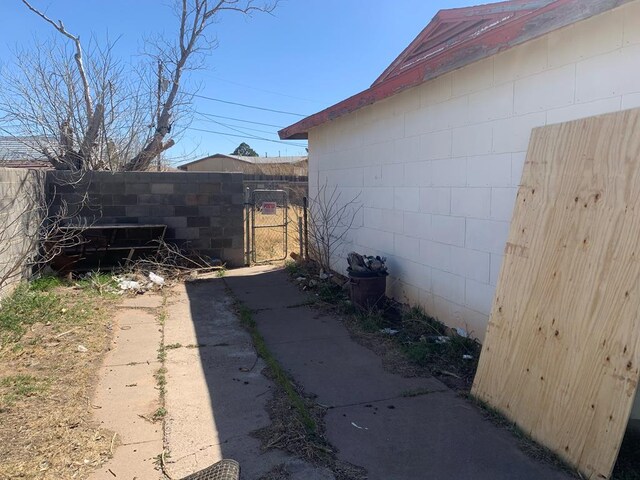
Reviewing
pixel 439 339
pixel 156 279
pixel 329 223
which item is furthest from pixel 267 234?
pixel 439 339

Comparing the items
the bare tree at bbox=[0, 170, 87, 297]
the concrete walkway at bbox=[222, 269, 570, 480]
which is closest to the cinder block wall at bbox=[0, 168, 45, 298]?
the bare tree at bbox=[0, 170, 87, 297]

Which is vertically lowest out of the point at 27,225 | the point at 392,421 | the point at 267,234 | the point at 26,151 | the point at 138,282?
the point at 138,282

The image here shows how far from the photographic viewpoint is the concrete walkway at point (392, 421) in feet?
9.35

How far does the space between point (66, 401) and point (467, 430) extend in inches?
118

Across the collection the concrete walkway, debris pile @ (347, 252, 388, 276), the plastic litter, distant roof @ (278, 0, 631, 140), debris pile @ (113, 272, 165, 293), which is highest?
distant roof @ (278, 0, 631, 140)

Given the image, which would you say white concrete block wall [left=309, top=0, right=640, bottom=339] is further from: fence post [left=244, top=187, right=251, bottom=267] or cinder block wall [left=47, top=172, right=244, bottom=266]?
cinder block wall [left=47, top=172, right=244, bottom=266]

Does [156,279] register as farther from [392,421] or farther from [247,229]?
[392,421]

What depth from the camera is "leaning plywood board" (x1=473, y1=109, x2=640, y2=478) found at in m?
2.60

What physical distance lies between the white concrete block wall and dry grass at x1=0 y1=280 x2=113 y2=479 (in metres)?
3.47

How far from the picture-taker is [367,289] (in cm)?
605

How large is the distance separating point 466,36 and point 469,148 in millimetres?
2330

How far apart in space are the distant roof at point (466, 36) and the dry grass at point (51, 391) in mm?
4099

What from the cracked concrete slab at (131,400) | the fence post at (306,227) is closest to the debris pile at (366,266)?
the cracked concrete slab at (131,400)

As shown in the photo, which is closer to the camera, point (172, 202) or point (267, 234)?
point (172, 202)
